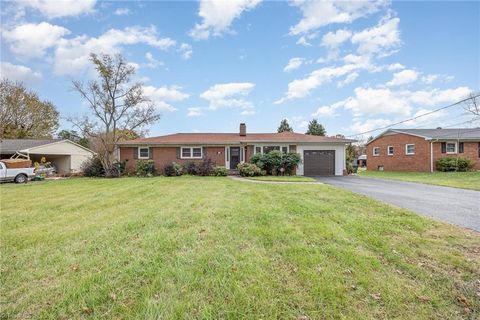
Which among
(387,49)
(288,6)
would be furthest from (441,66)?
(288,6)

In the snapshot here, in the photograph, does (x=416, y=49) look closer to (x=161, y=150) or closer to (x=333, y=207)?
(x=333, y=207)

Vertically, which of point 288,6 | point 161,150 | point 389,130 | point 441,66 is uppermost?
point 288,6

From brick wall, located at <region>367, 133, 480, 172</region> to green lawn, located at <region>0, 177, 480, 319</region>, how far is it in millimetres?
19860

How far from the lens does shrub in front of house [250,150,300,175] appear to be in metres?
17.9

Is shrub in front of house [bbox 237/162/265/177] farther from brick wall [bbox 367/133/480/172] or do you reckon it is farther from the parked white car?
brick wall [bbox 367/133/480/172]

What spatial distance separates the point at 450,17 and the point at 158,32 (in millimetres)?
14422

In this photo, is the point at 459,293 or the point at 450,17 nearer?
the point at 459,293

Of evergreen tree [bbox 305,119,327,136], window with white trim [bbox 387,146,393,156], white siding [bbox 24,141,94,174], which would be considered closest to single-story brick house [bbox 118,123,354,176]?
white siding [bbox 24,141,94,174]

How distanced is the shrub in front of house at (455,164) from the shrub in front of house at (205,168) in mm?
19464

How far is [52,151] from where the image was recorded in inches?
902

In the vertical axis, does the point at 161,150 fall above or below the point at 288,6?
below

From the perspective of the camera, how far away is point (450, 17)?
450 inches

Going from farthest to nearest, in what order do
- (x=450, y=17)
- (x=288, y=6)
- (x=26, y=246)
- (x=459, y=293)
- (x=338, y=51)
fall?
1. (x=338, y=51)
2. (x=288, y=6)
3. (x=450, y=17)
4. (x=26, y=246)
5. (x=459, y=293)

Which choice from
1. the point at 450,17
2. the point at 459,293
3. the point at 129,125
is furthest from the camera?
the point at 129,125
